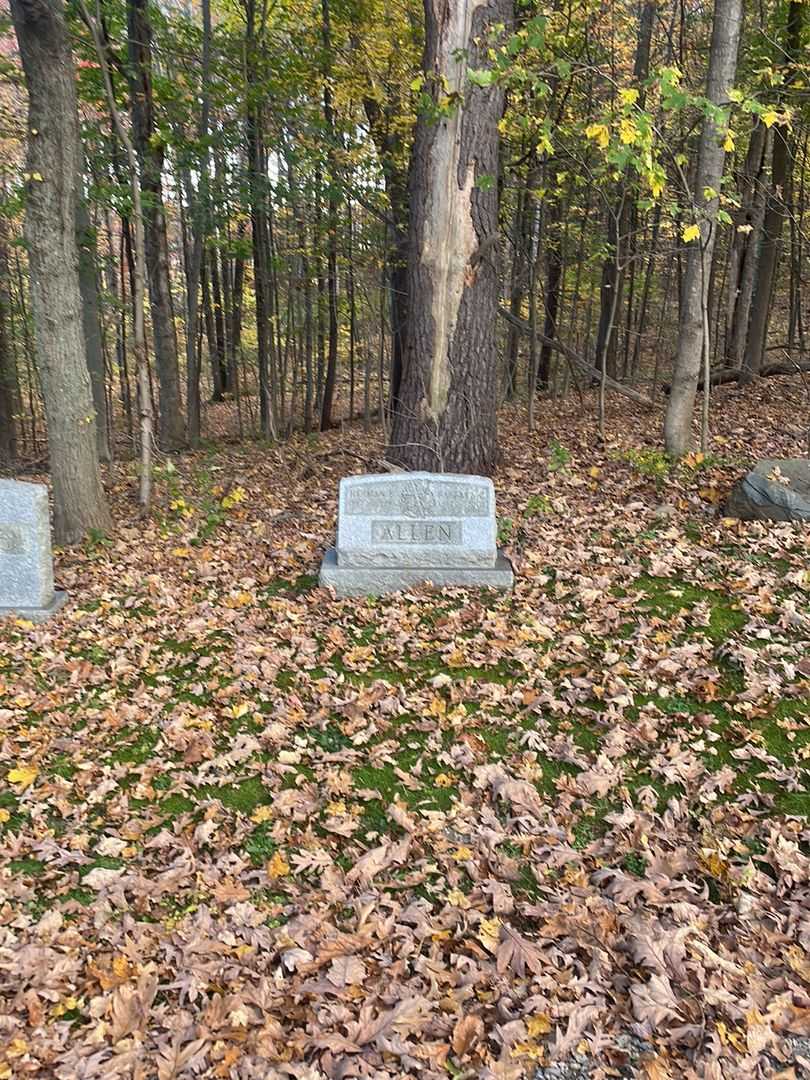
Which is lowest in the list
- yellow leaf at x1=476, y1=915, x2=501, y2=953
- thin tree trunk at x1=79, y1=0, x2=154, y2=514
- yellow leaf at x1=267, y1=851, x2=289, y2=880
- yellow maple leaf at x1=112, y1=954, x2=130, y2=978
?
yellow leaf at x1=267, y1=851, x2=289, y2=880

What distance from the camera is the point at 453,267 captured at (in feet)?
26.5

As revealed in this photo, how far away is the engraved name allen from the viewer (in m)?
6.67

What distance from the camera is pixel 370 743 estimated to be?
464 cm

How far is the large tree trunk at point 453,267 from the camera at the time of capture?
765 centimetres

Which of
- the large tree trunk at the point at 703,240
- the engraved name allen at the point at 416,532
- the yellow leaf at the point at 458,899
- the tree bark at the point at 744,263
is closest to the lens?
the yellow leaf at the point at 458,899

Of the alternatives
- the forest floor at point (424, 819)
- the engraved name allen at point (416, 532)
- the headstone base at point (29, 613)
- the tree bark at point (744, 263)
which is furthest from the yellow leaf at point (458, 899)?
the tree bark at point (744, 263)

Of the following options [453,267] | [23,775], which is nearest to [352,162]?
[453,267]

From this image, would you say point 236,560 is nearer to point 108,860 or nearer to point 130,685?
point 130,685

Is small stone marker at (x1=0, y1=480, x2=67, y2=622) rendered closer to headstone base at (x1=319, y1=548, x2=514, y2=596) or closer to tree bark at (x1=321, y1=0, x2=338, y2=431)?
headstone base at (x1=319, y1=548, x2=514, y2=596)

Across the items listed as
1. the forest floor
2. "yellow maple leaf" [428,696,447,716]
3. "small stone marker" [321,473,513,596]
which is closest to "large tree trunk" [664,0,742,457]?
the forest floor

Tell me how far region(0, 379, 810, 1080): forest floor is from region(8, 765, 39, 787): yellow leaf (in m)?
0.02

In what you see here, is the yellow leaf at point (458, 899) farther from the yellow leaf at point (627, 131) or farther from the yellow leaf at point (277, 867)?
the yellow leaf at point (627, 131)

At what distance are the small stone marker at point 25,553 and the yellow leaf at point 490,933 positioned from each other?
5112 millimetres

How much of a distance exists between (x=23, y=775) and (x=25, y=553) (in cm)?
278
